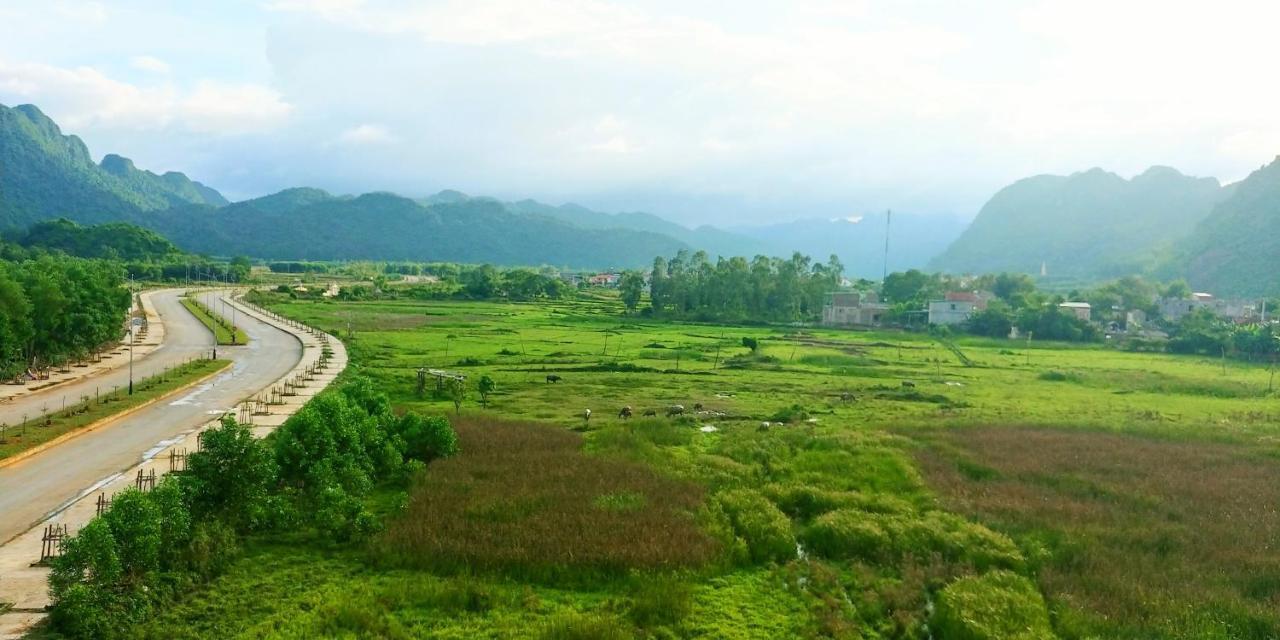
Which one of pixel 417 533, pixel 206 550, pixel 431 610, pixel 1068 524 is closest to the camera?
pixel 431 610

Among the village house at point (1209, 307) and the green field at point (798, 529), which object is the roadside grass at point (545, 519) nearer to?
the green field at point (798, 529)

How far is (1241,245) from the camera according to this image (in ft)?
472

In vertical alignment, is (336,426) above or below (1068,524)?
above

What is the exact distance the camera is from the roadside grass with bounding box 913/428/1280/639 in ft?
49.8

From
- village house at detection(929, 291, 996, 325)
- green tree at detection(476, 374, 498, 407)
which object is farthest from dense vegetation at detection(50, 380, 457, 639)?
village house at detection(929, 291, 996, 325)

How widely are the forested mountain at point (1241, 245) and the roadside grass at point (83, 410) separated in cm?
14523

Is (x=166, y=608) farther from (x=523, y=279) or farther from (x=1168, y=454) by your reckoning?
(x=523, y=279)

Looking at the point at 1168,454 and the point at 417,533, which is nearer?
the point at 417,533

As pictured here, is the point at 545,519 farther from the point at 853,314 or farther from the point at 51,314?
the point at 853,314

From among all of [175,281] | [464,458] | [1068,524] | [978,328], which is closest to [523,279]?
[175,281]

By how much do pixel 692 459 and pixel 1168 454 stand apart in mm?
16810

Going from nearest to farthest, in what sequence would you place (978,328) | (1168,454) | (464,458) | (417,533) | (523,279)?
(417,533) → (464,458) → (1168,454) → (978,328) → (523,279)

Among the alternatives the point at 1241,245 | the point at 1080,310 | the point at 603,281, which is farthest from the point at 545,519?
the point at 1241,245

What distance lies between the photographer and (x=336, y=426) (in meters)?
20.8
